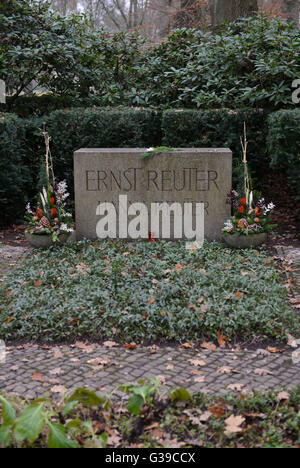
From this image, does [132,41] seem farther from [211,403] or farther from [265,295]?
[211,403]

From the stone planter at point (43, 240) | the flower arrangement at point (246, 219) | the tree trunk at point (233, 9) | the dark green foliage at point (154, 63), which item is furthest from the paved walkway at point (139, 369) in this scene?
the tree trunk at point (233, 9)

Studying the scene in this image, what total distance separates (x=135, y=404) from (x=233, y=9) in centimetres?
1065

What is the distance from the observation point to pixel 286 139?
7.82 m

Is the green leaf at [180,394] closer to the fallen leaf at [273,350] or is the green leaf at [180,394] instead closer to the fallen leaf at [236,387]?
the fallen leaf at [236,387]

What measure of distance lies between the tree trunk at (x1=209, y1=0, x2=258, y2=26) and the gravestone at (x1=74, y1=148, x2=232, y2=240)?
216 inches

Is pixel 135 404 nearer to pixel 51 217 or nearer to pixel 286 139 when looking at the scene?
pixel 51 217

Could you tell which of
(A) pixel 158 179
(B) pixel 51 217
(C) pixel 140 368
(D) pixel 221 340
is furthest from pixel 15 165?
(C) pixel 140 368

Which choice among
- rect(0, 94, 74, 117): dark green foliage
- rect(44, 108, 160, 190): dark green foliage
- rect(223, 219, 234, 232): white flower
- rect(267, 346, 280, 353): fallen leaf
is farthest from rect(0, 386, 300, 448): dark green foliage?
rect(0, 94, 74, 117): dark green foliage

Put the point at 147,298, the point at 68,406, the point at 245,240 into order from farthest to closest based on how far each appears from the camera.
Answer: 1. the point at 245,240
2. the point at 147,298
3. the point at 68,406

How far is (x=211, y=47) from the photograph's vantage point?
1013 cm

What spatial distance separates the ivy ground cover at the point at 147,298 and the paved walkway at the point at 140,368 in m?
0.25

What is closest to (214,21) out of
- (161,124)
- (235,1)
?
(235,1)

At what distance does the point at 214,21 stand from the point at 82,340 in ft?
31.9

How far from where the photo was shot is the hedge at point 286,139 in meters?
7.62
